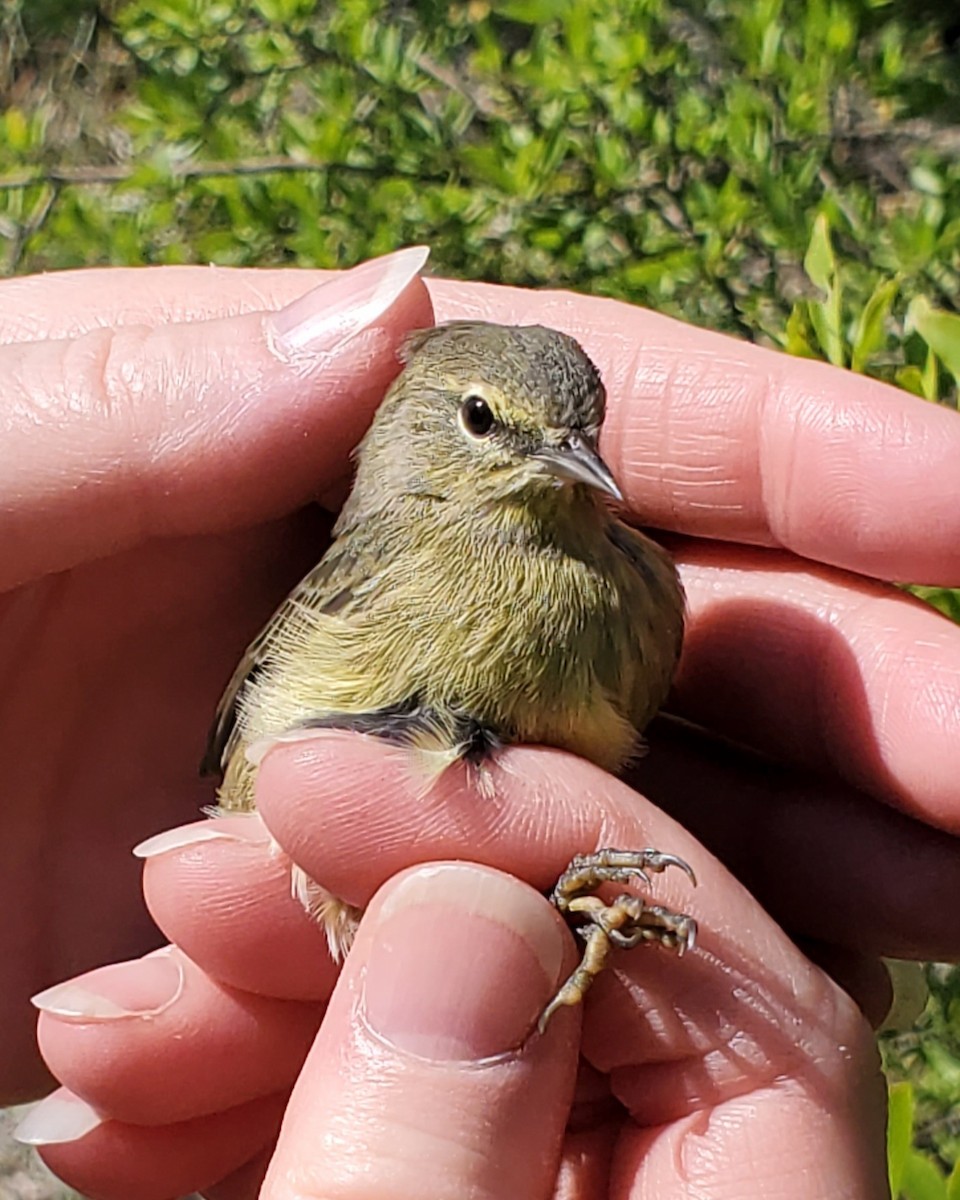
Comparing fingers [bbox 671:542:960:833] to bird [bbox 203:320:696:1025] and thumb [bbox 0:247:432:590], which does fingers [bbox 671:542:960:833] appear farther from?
thumb [bbox 0:247:432:590]

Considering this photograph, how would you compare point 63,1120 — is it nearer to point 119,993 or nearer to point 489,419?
point 119,993

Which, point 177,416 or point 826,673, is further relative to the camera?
point 826,673

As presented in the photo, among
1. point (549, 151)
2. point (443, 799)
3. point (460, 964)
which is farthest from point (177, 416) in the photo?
point (549, 151)

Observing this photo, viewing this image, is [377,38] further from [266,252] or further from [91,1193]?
[91,1193]

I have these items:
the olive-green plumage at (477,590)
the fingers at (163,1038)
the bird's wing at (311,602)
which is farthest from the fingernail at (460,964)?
the fingers at (163,1038)

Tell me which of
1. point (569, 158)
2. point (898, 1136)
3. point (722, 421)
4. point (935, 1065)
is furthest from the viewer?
point (569, 158)

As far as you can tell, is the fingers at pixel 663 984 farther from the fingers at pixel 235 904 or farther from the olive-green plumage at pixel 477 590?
the fingers at pixel 235 904

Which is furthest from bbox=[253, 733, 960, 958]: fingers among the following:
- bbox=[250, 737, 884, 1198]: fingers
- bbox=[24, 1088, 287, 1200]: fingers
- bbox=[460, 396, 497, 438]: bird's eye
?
bbox=[24, 1088, 287, 1200]: fingers
